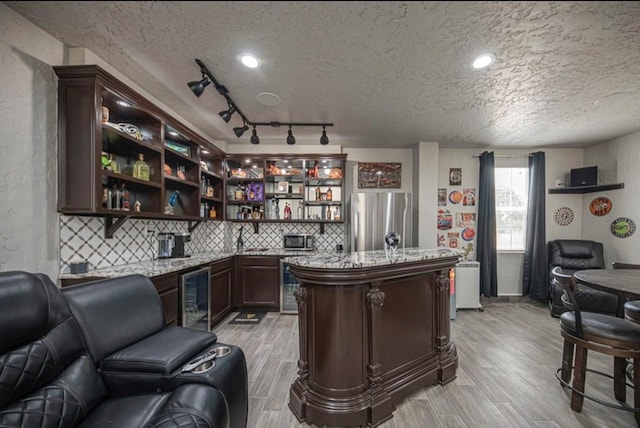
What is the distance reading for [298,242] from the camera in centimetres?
430

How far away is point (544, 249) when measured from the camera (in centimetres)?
428

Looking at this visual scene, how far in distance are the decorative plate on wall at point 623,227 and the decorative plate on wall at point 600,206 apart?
9.4 inches

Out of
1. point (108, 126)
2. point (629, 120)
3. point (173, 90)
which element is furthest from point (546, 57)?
point (108, 126)

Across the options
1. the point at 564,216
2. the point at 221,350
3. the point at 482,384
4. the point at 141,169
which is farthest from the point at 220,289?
the point at 564,216

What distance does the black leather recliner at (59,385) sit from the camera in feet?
3.26

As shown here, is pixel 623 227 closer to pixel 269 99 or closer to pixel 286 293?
pixel 286 293

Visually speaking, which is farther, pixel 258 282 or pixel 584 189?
pixel 584 189

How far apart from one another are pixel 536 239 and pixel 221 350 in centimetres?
517

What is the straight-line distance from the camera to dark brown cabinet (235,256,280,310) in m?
3.89

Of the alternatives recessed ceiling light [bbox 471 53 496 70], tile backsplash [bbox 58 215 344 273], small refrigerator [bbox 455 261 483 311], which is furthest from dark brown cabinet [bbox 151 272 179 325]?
small refrigerator [bbox 455 261 483 311]

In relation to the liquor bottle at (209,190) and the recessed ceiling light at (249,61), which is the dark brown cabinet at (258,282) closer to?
the liquor bottle at (209,190)

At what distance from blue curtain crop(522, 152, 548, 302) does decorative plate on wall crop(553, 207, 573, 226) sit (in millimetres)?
530

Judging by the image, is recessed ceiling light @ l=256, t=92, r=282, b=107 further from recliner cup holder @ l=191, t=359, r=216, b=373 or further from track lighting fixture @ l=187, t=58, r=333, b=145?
recliner cup holder @ l=191, t=359, r=216, b=373

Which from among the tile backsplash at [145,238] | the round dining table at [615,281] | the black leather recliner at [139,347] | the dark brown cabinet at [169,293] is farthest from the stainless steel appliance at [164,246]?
the round dining table at [615,281]
